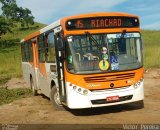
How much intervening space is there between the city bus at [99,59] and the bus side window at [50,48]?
646mm

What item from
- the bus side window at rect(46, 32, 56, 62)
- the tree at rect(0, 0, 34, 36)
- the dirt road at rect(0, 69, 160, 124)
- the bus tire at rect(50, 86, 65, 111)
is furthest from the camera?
the tree at rect(0, 0, 34, 36)

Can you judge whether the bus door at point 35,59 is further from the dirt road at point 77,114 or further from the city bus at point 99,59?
the city bus at point 99,59

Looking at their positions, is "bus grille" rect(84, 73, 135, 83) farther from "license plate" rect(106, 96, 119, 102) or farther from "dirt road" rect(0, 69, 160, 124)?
"dirt road" rect(0, 69, 160, 124)

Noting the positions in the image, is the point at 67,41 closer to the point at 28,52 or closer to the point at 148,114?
the point at 148,114

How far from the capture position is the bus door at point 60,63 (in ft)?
38.9

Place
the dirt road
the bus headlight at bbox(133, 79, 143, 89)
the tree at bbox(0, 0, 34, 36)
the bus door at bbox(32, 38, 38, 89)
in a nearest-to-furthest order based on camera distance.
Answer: the dirt road < the bus headlight at bbox(133, 79, 143, 89) < the bus door at bbox(32, 38, 38, 89) < the tree at bbox(0, 0, 34, 36)

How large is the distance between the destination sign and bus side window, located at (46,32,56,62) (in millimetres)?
1550

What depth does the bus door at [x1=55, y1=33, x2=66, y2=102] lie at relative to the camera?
11868 millimetres

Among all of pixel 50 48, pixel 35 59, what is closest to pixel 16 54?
pixel 35 59

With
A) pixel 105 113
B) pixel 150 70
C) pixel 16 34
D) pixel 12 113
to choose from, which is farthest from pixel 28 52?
pixel 16 34

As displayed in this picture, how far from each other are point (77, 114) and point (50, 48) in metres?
2.44

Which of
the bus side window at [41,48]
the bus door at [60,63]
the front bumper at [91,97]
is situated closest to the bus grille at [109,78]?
the front bumper at [91,97]

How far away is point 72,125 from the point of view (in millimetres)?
10680

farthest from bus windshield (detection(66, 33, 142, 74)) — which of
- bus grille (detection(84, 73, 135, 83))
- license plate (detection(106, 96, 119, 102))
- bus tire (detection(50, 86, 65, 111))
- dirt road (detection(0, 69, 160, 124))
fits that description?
bus tire (detection(50, 86, 65, 111))
